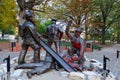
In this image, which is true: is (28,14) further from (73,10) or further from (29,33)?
(73,10)

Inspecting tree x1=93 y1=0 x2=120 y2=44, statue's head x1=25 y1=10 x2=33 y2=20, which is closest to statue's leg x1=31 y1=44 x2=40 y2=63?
statue's head x1=25 y1=10 x2=33 y2=20

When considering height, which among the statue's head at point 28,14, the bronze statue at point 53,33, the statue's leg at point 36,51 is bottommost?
the statue's leg at point 36,51

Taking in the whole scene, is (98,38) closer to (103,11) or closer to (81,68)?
(103,11)

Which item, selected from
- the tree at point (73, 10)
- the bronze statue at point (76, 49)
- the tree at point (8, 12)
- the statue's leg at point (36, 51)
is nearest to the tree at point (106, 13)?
the tree at point (73, 10)

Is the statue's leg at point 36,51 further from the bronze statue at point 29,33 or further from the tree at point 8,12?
the tree at point 8,12

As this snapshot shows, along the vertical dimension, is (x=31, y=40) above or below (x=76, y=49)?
above

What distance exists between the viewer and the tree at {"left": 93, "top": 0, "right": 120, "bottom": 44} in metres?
26.1

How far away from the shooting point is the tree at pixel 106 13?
2607 cm

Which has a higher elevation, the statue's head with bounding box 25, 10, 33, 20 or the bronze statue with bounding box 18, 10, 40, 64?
the statue's head with bounding box 25, 10, 33, 20

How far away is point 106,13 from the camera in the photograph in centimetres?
2705

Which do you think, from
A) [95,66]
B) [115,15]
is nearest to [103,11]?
[115,15]

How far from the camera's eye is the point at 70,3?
2283cm

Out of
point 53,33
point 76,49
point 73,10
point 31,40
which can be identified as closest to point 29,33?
point 31,40

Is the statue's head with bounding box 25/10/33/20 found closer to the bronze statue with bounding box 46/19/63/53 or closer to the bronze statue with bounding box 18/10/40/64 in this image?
the bronze statue with bounding box 18/10/40/64
